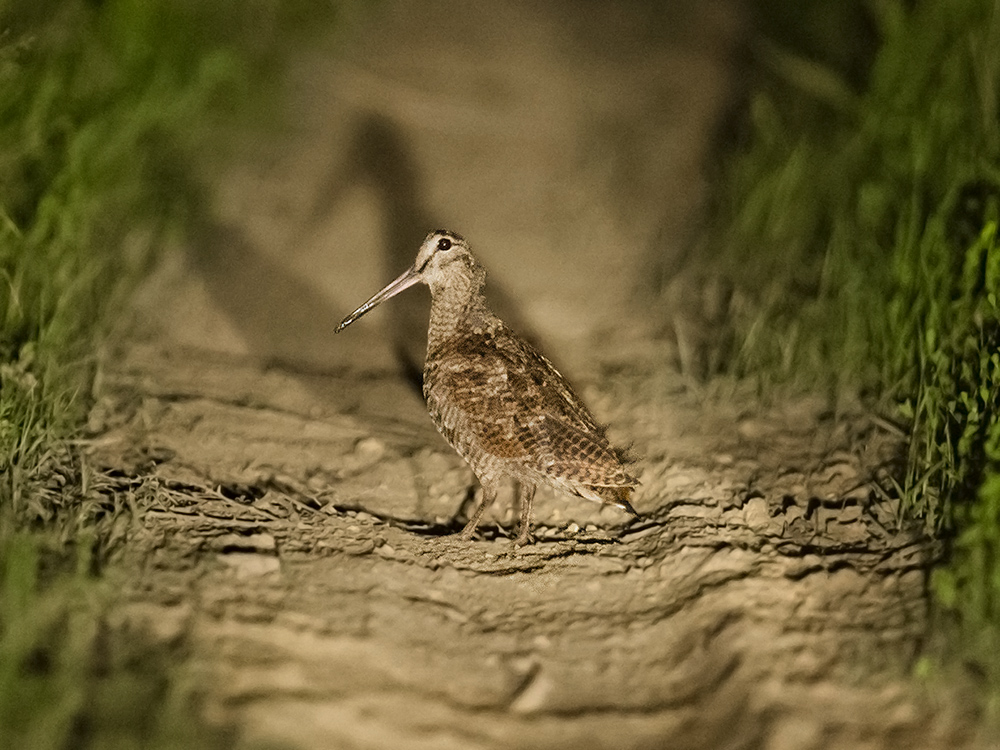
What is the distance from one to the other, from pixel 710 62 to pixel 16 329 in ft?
20.5

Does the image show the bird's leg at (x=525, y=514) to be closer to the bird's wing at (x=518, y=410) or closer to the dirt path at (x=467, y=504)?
the dirt path at (x=467, y=504)

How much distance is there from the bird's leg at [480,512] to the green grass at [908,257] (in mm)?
1529

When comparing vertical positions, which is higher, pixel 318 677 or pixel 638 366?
pixel 638 366

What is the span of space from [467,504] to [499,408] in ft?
1.80

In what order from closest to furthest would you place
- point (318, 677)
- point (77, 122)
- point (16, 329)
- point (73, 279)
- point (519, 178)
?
point (318, 677) → point (16, 329) → point (73, 279) → point (77, 122) → point (519, 178)

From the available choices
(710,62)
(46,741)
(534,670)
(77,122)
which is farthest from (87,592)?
(710,62)

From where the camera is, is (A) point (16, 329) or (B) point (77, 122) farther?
(B) point (77, 122)

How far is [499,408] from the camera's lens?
446 centimetres

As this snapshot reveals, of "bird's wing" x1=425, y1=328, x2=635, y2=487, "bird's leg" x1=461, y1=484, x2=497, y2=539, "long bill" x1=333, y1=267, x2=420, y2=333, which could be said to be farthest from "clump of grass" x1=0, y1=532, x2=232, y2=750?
"long bill" x1=333, y1=267, x2=420, y2=333

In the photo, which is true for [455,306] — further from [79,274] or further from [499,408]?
[79,274]

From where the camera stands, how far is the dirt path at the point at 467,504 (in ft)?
11.3

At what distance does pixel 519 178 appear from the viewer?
299 inches

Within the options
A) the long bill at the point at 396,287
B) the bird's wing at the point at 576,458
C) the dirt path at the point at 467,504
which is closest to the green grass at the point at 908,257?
the dirt path at the point at 467,504

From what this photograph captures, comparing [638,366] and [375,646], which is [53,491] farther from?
[638,366]
